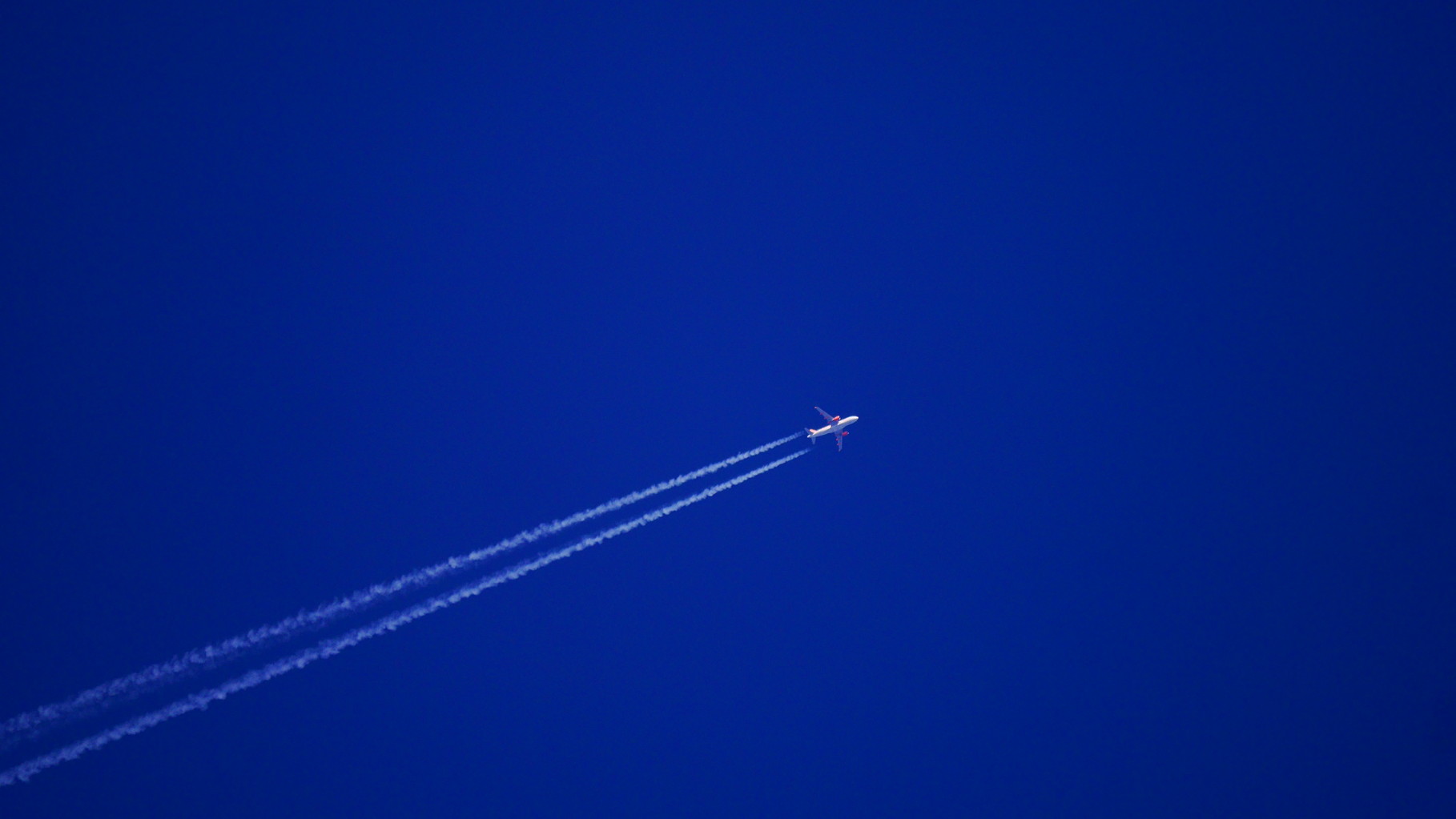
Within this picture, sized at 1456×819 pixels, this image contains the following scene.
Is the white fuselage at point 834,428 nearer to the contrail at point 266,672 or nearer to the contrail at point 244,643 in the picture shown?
the contrail at point 244,643

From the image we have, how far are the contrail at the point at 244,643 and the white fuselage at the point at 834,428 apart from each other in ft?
22.7

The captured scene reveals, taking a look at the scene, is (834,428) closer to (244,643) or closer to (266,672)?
(266,672)

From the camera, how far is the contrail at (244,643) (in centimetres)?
1777

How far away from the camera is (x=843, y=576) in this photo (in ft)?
110

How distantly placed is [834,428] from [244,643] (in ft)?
73.6

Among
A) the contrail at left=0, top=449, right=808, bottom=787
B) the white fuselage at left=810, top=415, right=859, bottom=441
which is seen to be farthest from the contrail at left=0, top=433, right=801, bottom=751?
the white fuselage at left=810, top=415, right=859, bottom=441

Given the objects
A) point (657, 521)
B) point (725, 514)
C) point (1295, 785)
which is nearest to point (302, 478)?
point (657, 521)

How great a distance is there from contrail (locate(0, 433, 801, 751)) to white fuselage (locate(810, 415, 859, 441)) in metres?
6.92

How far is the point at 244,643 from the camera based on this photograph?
20938 mm

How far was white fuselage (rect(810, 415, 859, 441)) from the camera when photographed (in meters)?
29.8

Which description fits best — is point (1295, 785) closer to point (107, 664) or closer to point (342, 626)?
point (342, 626)

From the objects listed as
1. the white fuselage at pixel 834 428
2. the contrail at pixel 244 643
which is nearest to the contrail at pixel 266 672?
the contrail at pixel 244 643

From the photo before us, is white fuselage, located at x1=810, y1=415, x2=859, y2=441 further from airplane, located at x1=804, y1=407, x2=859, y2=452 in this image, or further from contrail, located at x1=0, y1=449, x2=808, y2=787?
contrail, located at x1=0, y1=449, x2=808, y2=787

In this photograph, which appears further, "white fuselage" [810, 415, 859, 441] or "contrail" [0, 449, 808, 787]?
"white fuselage" [810, 415, 859, 441]
